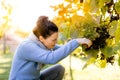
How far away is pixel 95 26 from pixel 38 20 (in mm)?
1580

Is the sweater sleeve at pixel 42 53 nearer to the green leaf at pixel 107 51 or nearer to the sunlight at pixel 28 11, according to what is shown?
the sunlight at pixel 28 11

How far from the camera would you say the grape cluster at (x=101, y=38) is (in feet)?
5.91

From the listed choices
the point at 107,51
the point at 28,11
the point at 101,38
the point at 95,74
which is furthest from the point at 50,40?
the point at 95,74

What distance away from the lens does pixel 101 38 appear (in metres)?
1.86

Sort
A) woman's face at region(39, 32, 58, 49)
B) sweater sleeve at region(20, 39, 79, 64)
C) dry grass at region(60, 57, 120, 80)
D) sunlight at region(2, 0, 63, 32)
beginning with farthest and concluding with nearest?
1. dry grass at region(60, 57, 120, 80)
2. sunlight at region(2, 0, 63, 32)
3. woman's face at region(39, 32, 58, 49)
4. sweater sleeve at region(20, 39, 79, 64)

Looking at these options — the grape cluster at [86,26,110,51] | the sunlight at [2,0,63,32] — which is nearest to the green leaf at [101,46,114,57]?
the grape cluster at [86,26,110,51]

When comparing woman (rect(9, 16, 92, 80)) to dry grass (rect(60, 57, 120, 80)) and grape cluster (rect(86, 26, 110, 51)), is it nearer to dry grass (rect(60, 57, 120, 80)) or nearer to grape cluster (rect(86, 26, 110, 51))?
grape cluster (rect(86, 26, 110, 51))

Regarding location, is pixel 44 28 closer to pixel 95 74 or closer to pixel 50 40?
pixel 50 40

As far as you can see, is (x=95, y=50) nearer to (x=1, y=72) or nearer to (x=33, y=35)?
(x=33, y=35)

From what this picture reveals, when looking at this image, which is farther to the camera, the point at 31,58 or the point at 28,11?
the point at 28,11

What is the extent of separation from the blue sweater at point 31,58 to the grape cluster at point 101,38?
0.97m

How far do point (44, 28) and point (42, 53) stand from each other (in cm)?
24

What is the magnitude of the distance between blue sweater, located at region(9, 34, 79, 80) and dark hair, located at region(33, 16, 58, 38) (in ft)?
0.24

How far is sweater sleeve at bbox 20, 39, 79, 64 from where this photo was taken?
9.45 feet
